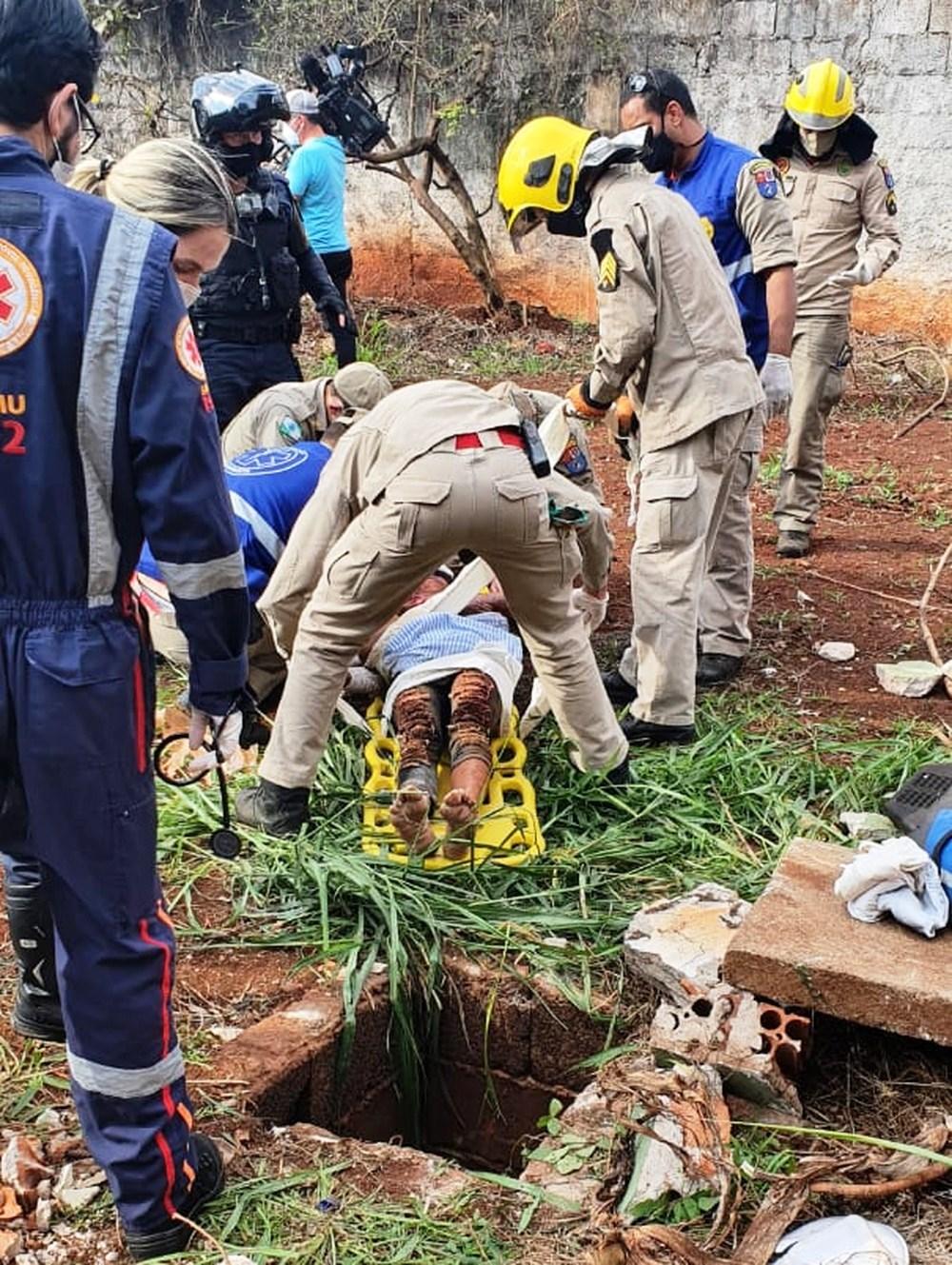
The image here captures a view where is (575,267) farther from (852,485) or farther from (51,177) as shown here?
(51,177)

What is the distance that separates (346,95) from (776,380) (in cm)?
498

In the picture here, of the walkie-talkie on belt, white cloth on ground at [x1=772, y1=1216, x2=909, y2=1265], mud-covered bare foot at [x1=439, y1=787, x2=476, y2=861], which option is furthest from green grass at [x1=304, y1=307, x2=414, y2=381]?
white cloth on ground at [x1=772, y1=1216, x2=909, y2=1265]

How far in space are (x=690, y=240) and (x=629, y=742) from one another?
1.52 m

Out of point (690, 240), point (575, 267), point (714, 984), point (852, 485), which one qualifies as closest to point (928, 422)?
point (852, 485)

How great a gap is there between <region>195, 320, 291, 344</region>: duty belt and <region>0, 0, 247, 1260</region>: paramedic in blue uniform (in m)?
2.98

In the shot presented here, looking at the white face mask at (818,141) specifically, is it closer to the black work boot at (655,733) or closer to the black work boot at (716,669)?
the black work boot at (716,669)

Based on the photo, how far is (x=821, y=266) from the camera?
610 centimetres

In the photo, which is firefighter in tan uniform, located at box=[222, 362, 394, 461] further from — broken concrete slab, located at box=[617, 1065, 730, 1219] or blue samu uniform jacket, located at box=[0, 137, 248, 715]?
broken concrete slab, located at box=[617, 1065, 730, 1219]

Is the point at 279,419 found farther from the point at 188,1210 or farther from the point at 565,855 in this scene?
the point at 188,1210

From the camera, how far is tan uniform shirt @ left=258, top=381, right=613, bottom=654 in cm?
342

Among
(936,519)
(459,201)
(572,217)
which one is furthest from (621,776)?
(459,201)

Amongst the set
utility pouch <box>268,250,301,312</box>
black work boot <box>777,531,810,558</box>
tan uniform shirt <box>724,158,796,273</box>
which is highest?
tan uniform shirt <box>724,158,796,273</box>

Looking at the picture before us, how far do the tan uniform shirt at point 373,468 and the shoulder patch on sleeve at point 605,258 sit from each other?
0.65 m

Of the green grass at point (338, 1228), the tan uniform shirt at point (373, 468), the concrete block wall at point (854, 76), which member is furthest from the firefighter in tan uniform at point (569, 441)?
the concrete block wall at point (854, 76)
